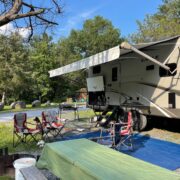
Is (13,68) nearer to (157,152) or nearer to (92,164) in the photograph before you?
(157,152)

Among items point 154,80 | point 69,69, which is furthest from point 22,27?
point 154,80

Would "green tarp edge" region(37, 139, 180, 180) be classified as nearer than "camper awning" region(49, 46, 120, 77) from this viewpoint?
Yes

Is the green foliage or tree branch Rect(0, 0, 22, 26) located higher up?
the green foliage

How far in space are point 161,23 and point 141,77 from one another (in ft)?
60.0

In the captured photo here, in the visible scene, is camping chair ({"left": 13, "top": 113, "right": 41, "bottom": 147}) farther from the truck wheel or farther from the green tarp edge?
the truck wheel

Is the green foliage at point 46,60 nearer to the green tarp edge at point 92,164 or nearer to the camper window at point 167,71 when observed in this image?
the camper window at point 167,71

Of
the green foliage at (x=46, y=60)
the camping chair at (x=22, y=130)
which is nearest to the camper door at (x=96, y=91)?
the camping chair at (x=22, y=130)

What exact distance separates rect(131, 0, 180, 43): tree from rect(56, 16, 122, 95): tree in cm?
1054

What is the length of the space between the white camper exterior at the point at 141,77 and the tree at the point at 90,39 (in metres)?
28.5

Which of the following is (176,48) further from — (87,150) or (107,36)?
(107,36)

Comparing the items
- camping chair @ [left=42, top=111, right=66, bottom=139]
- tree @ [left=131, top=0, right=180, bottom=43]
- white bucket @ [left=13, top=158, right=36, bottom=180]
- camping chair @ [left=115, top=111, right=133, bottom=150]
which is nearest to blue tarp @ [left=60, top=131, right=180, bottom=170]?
camping chair @ [left=115, top=111, right=133, bottom=150]

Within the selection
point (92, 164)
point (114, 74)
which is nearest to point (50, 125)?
point (114, 74)

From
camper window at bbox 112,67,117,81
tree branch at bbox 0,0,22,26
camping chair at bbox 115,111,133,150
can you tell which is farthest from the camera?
camper window at bbox 112,67,117,81

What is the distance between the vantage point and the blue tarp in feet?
19.6
